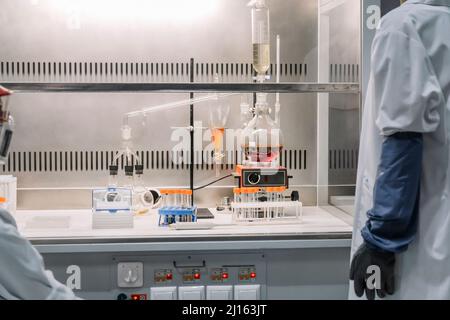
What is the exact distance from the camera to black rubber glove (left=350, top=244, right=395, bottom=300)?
6.54 feet

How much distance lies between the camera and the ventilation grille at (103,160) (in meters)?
2.89

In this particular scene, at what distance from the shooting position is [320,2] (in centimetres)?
298

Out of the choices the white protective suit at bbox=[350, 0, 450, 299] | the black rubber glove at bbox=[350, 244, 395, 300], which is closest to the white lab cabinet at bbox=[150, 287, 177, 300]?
the black rubber glove at bbox=[350, 244, 395, 300]

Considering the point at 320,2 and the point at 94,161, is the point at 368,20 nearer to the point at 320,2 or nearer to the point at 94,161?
the point at 320,2

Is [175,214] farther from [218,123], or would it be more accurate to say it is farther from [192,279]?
[218,123]

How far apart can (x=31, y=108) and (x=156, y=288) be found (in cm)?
110

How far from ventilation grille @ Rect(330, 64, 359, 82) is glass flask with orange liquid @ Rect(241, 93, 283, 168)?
0.32m

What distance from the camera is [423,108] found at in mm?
1896

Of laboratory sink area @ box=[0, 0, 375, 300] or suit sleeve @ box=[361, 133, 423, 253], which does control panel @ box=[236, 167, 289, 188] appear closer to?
laboratory sink area @ box=[0, 0, 375, 300]

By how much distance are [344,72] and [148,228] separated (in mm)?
1028

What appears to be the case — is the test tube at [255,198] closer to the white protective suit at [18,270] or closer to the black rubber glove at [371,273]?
the black rubber glove at [371,273]

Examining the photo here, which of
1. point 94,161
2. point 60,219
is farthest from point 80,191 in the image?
point 60,219

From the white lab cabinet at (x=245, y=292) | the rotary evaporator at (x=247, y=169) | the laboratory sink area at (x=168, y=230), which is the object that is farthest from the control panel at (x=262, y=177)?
the white lab cabinet at (x=245, y=292)

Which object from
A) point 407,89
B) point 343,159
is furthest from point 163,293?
point 407,89
